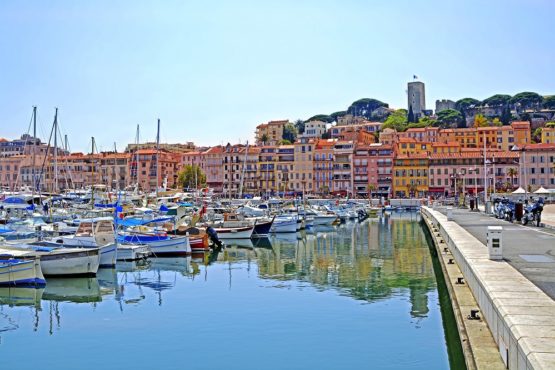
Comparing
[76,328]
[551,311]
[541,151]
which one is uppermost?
[541,151]

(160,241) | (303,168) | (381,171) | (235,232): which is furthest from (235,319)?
(303,168)

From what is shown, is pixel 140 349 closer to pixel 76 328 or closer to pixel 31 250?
pixel 76 328

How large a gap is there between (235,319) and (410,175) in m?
105

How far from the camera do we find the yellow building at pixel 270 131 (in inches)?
6368

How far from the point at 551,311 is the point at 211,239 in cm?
3386

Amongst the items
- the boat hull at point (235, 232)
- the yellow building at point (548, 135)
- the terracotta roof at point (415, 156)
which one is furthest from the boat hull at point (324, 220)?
the yellow building at point (548, 135)

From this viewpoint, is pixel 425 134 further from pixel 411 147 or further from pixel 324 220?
pixel 324 220

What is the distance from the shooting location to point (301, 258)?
3834cm

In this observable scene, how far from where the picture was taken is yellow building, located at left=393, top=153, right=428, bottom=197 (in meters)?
121

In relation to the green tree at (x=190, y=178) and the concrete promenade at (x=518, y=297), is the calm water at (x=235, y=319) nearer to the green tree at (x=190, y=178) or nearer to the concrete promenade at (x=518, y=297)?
the concrete promenade at (x=518, y=297)

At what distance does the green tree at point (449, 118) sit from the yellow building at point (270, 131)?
152 feet

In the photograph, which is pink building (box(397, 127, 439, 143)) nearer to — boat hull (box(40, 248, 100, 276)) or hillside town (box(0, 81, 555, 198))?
hillside town (box(0, 81, 555, 198))

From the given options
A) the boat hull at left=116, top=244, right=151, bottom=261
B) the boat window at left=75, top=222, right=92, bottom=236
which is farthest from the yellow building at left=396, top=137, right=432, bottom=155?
the boat window at left=75, top=222, right=92, bottom=236

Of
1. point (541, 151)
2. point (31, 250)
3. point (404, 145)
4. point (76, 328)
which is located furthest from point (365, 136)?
point (76, 328)
